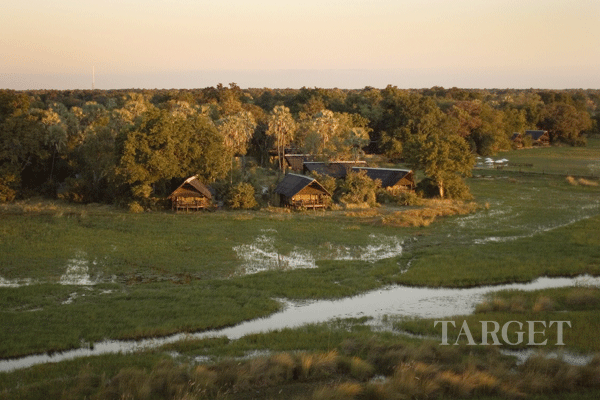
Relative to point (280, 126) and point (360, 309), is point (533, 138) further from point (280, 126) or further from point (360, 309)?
point (360, 309)

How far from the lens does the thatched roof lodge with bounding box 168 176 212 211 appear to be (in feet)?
109

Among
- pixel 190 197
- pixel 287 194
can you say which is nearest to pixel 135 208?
pixel 190 197

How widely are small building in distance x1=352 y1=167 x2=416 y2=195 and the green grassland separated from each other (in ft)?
11.7

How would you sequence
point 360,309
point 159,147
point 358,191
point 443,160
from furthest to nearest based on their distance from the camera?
point 443,160
point 358,191
point 159,147
point 360,309

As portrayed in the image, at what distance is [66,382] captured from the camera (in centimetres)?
1062

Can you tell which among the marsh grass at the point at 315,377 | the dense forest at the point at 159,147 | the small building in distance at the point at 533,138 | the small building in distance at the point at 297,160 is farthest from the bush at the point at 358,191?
the small building in distance at the point at 533,138

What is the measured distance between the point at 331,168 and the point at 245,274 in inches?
902

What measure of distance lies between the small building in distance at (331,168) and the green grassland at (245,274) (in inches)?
309

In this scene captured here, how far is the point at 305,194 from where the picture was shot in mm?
34250

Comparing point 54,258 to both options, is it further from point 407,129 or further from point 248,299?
point 407,129

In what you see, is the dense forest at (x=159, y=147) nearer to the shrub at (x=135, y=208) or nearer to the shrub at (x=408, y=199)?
the shrub at (x=135, y=208)

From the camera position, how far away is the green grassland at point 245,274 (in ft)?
39.2

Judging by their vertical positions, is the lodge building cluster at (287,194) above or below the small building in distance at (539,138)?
below

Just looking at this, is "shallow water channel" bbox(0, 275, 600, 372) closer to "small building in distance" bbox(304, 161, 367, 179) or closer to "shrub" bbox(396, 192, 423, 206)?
"shrub" bbox(396, 192, 423, 206)
